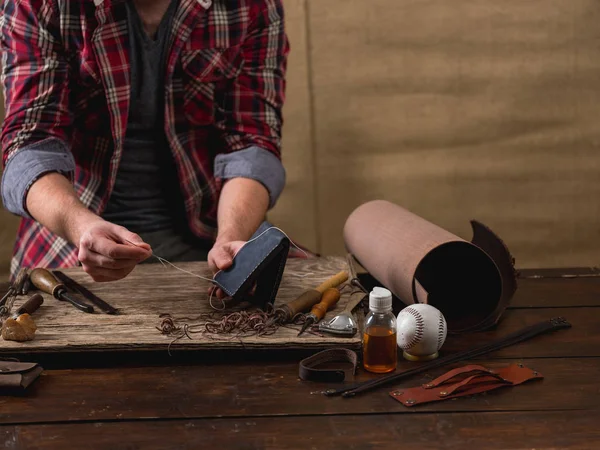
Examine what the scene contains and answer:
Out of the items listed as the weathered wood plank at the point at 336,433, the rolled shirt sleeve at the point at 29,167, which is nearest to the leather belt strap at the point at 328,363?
the weathered wood plank at the point at 336,433

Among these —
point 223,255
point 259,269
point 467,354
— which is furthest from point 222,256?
point 467,354

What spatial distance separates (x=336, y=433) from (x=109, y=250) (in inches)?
21.0

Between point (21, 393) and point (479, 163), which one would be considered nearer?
point (21, 393)

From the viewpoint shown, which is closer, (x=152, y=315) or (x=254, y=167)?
(x=152, y=315)

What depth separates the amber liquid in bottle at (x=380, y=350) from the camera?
4.18 feet

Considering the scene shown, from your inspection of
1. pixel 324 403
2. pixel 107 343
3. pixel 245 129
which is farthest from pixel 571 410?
pixel 245 129

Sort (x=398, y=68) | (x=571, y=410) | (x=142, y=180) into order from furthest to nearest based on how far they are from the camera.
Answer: (x=398, y=68) < (x=142, y=180) < (x=571, y=410)

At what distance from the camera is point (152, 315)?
144 centimetres

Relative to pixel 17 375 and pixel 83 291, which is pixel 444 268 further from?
pixel 17 375

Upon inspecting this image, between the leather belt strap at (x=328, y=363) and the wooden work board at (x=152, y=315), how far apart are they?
19mm

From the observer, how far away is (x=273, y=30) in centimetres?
194

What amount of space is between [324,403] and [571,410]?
1.13ft

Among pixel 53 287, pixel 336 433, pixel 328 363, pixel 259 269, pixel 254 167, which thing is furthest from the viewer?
pixel 254 167

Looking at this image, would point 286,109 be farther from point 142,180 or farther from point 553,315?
point 553,315
